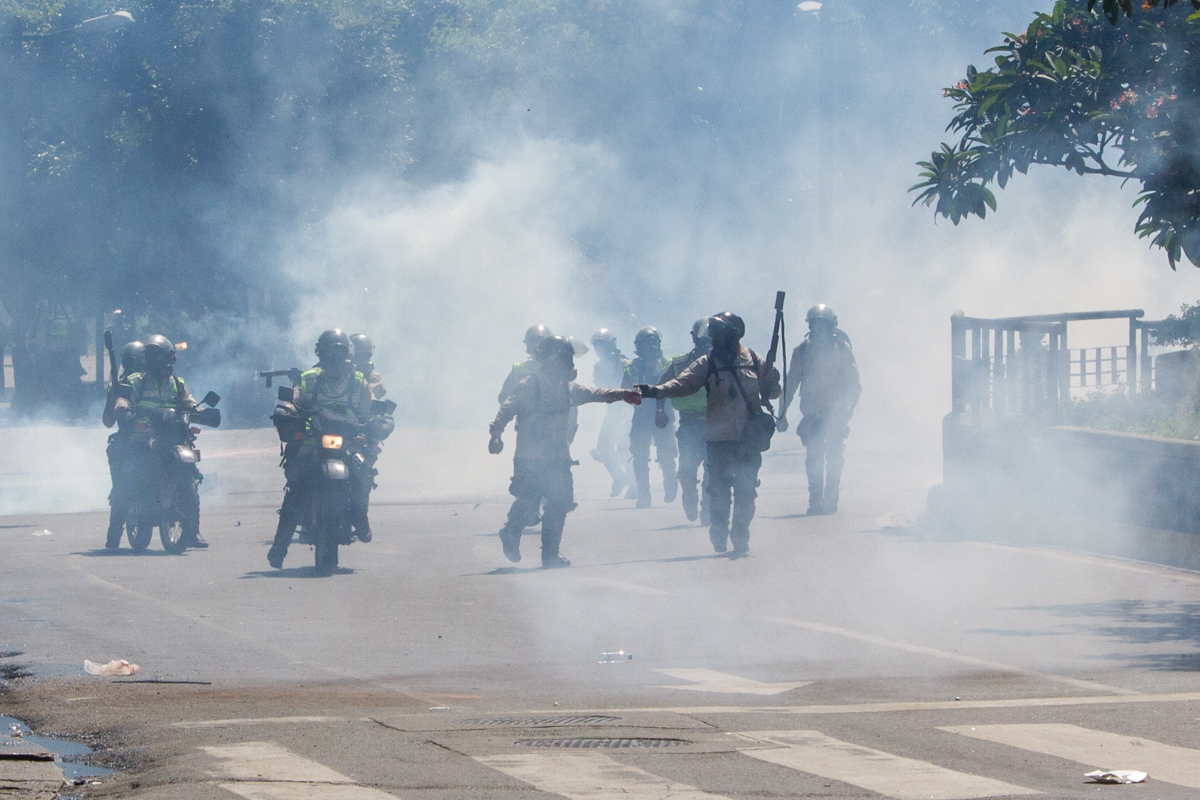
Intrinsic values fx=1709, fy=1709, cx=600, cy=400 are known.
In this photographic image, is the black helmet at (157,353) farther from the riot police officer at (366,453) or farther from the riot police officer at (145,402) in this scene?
the riot police officer at (366,453)

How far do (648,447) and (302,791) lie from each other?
10.7 m

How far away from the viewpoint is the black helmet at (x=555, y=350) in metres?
11.4

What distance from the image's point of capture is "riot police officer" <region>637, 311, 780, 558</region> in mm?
11711

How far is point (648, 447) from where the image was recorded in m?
15.8

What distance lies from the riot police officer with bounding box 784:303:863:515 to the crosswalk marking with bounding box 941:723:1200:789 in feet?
27.2

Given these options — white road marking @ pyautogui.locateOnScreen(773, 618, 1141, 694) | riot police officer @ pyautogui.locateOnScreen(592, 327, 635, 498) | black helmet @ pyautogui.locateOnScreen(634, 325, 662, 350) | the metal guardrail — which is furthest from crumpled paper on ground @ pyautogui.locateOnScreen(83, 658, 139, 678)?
riot police officer @ pyautogui.locateOnScreen(592, 327, 635, 498)

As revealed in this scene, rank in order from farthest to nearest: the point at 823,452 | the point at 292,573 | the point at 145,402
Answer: the point at 823,452, the point at 145,402, the point at 292,573

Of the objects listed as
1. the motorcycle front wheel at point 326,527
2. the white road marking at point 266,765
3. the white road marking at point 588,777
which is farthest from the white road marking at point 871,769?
the motorcycle front wheel at point 326,527

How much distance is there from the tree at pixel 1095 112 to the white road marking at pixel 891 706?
133 inches

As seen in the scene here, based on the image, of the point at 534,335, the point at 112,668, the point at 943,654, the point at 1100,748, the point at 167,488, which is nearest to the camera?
the point at 1100,748

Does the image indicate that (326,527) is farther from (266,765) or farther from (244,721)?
(266,765)

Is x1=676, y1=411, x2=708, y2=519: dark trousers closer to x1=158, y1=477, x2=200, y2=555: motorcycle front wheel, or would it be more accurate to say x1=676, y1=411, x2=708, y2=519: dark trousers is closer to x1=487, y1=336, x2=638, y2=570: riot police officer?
x1=487, y1=336, x2=638, y2=570: riot police officer

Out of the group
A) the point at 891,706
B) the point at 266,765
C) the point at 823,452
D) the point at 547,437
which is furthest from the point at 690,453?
the point at 266,765

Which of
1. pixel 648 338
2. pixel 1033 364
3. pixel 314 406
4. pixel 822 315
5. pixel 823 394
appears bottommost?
pixel 314 406
